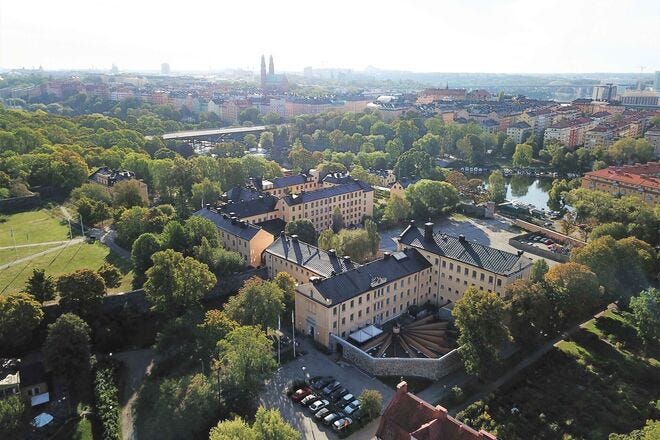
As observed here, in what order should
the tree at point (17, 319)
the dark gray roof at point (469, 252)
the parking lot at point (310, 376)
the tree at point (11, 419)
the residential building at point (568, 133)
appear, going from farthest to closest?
the residential building at point (568, 133)
the dark gray roof at point (469, 252)
the tree at point (17, 319)
the parking lot at point (310, 376)
the tree at point (11, 419)

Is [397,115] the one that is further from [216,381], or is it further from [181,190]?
[216,381]

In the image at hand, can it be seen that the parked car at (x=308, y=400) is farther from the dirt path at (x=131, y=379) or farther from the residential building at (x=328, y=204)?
the residential building at (x=328, y=204)

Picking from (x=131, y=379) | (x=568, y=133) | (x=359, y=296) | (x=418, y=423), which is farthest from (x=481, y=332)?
(x=568, y=133)

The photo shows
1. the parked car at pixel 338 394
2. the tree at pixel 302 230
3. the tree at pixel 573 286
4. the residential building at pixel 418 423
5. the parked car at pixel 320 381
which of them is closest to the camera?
the residential building at pixel 418 423

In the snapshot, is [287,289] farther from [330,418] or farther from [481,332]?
[481,332]

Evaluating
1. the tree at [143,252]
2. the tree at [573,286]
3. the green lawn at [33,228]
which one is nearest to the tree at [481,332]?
the tree at [573,286]

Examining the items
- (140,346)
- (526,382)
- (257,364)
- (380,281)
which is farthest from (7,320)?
(526,382)

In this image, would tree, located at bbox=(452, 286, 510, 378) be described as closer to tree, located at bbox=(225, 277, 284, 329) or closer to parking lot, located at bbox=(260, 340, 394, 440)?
parking lot, located at bbox=(260, 340, 394, 440)
